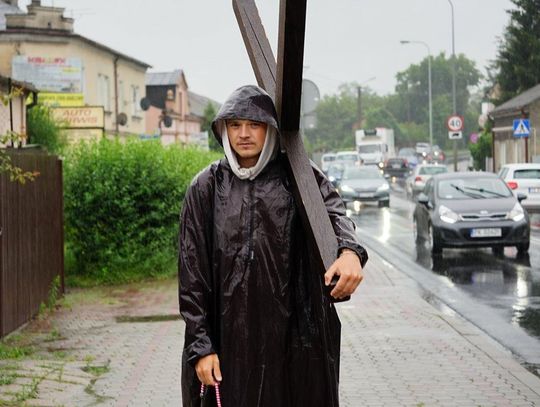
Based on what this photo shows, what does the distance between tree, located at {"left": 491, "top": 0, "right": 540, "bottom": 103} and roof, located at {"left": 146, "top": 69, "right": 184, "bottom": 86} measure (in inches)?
834

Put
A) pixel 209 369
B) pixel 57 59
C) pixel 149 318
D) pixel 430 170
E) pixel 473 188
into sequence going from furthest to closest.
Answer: pixel 430 170 → pixel 57 59 → pixel 473 188 → pixel 149 318 → pixel 209 369

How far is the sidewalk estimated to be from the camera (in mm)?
7766

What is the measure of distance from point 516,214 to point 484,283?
4.05 m

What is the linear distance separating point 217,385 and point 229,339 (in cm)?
19

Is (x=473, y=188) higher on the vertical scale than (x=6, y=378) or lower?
higher

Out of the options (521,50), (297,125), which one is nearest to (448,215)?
(297,125)

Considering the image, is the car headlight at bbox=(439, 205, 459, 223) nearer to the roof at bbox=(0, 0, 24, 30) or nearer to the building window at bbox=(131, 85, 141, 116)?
the roof at bbox=(0, 0, 24, 30)

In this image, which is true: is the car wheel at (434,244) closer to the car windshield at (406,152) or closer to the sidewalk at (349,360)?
the sidewalk at (349,360)

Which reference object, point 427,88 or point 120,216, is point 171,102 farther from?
point 427,88

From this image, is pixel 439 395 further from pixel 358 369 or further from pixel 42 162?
pixel 42 162

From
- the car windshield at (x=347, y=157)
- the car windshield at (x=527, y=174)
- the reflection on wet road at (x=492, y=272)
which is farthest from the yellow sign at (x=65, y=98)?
the car windshield at (x=347, y=157)

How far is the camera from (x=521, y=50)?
224 feet

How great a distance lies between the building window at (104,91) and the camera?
161 feet

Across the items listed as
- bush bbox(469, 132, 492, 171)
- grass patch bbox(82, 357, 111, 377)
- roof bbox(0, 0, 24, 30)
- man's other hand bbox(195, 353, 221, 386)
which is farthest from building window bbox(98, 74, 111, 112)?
man's other hand bbox(195, 353, 221, 386)
